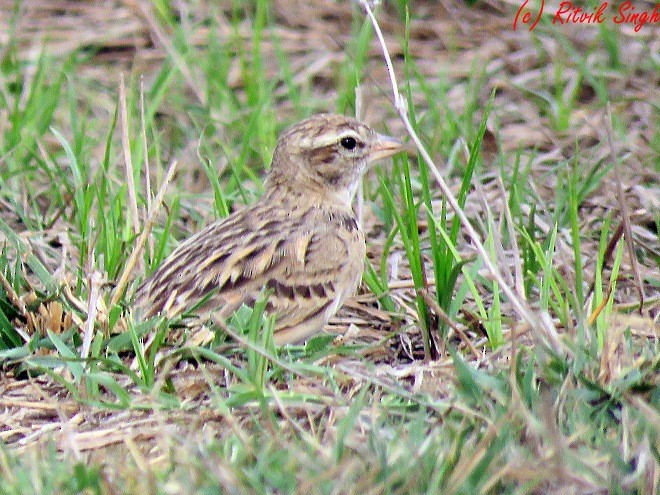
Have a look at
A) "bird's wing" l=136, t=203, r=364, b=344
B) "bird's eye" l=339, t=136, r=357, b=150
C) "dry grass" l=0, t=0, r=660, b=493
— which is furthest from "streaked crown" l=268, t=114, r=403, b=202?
"dry grass" l=0, t=0, r=660, b=493

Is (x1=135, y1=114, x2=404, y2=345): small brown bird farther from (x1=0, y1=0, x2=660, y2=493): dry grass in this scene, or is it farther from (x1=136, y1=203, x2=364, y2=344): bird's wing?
(x1=0, y1=0, x2=660, y2=493): dry grass

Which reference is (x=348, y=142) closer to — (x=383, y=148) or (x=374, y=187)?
(x=383, y=148)

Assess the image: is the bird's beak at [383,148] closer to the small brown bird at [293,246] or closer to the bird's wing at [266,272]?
the small brown bird at [293,246]

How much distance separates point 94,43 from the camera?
9125 mm

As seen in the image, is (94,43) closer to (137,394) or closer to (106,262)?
(106,262)

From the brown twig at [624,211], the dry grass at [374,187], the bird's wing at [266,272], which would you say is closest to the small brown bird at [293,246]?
the bird's wing at [266,272]

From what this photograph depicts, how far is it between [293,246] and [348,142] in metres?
0.77

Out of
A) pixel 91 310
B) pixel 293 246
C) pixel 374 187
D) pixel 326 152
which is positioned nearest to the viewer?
pixel 91 310

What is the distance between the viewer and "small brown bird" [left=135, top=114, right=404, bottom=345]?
5.21 m

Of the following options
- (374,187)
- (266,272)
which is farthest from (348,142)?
(374,187)

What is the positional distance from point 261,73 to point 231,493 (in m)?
4.85

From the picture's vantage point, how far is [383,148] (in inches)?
241

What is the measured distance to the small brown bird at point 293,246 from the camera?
5.21m

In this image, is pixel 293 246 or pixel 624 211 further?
pixel 293 246
